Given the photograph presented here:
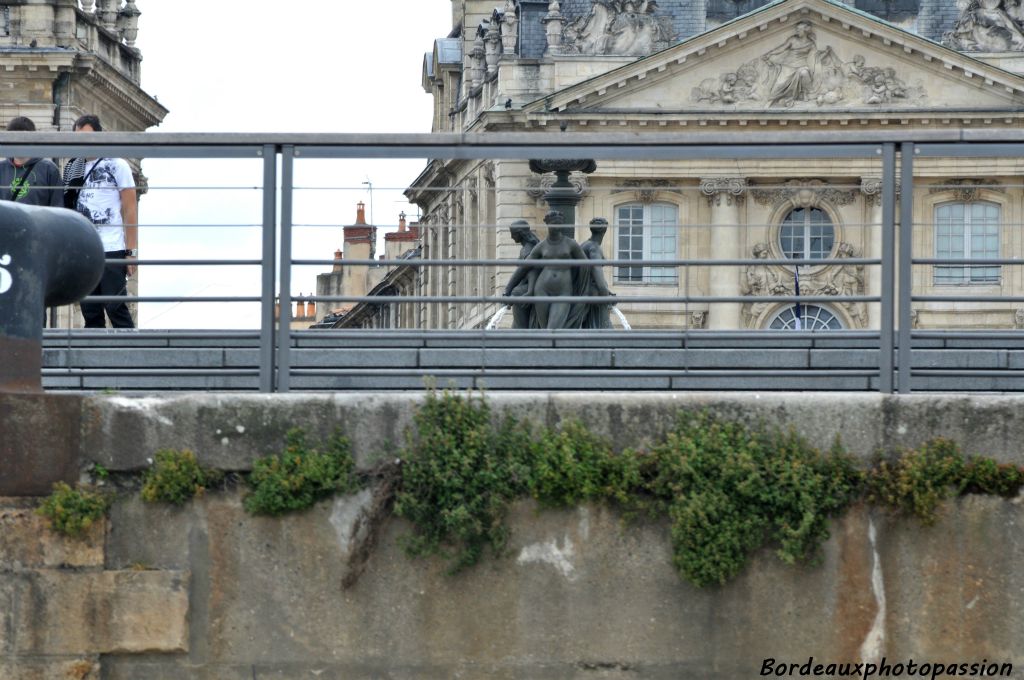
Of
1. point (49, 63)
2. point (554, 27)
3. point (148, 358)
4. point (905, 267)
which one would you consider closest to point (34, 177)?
point (148, 358)

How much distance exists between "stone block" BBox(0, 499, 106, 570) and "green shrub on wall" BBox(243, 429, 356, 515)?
1.90 feet

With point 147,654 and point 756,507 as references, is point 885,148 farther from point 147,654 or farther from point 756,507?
point 147,654

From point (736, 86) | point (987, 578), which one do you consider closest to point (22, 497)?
point (987, 578)

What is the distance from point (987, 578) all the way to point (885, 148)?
5.23ft

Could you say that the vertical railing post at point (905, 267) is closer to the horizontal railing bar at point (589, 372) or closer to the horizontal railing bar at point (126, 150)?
the horizontal railing bar at point (589, 372)

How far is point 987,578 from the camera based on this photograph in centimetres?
788

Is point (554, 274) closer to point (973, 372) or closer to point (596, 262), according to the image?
point (973, 372)

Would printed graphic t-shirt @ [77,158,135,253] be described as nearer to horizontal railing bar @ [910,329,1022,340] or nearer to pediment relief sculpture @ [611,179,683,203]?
pediment relief sculpture @ [611,179,683,203]

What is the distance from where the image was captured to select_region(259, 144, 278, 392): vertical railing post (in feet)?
26.8

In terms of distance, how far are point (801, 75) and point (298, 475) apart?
196 ft

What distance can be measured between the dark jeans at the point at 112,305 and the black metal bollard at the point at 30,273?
1.56 meters

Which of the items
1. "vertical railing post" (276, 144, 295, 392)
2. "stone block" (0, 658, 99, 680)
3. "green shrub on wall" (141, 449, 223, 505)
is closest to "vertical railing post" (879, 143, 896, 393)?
"vertical railing post" (276, 144, 295, 392)

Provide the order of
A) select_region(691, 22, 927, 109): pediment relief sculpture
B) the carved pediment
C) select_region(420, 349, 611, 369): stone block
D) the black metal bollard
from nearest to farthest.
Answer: the black metal bollard → select_region(420, 349, 611, 369): stone block → the carved pediment → select_region(691, 22, 927, 109): pediment relief sculpture

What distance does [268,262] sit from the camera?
322 inches
